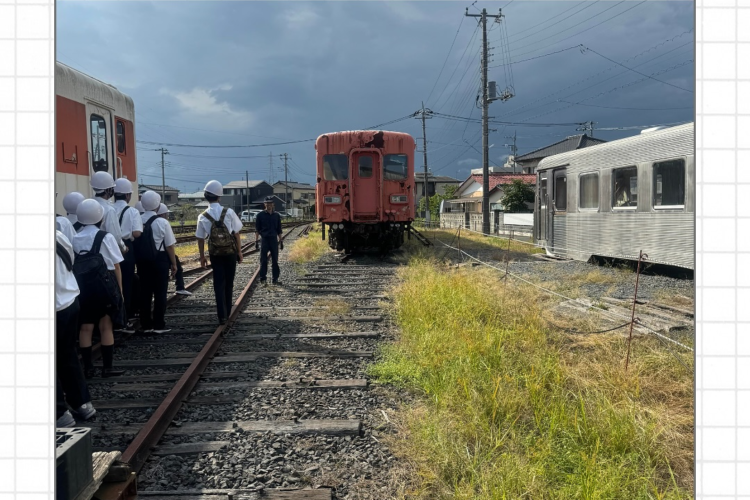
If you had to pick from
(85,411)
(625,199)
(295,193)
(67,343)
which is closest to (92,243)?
(67,343)

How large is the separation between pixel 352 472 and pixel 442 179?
7144 cm

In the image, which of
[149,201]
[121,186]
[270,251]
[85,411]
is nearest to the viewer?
[85,411]

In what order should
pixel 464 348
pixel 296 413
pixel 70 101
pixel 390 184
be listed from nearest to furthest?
1. pixel 296 413
2. pixel 464 348
3. pixel 70 101
4. pixel 390 184

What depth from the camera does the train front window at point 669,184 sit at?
339 inches

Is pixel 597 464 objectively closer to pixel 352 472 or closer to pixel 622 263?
pixel 352 472

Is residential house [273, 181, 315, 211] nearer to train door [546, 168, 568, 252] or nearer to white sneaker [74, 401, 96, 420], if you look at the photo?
train door [546, 168, 568, 252]

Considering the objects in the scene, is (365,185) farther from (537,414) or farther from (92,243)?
(537,414)

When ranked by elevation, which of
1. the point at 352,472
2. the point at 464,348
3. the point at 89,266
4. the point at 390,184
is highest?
the point at 390,184

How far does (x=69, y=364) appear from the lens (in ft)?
11.8

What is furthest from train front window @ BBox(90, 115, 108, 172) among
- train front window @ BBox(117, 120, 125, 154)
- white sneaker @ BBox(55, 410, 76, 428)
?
white sneaker @ BBox(55, 410, 76, 428)

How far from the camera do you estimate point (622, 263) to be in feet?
36.4

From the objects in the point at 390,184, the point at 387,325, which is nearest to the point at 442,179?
the point at 390,184

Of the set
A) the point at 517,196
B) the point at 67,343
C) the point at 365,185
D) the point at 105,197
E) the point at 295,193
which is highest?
the point at 295,193

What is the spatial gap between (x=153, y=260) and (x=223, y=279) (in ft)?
2.85
